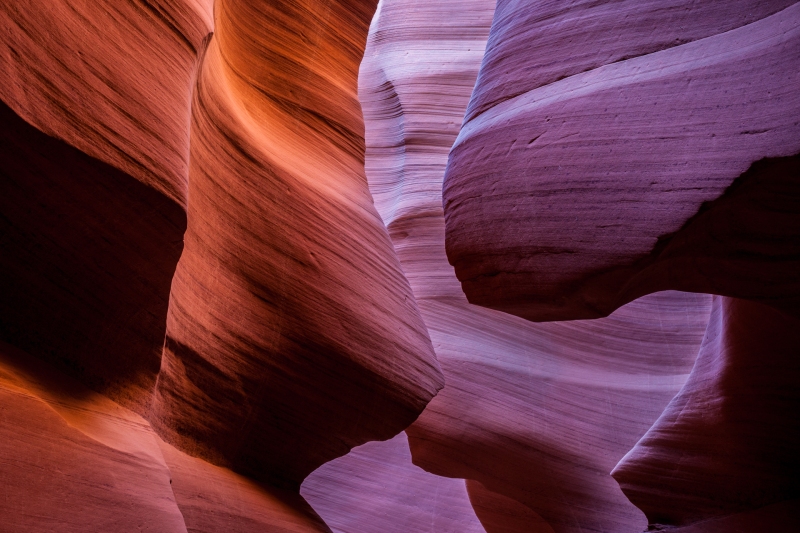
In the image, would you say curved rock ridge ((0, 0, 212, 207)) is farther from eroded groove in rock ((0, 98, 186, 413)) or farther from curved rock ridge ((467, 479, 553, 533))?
curved rock ridge ((467, 479, 553, 533))

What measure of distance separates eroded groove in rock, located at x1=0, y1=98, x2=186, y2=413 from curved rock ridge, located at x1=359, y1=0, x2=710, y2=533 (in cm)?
509

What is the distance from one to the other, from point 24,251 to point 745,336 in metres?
5.17

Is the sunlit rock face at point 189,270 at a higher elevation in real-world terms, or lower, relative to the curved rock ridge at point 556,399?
higher

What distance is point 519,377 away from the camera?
8266 millimetres

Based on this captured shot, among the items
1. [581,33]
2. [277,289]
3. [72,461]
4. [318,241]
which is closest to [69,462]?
[72,461]

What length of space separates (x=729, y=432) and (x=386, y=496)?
6.65m

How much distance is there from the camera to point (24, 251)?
2.70 metres

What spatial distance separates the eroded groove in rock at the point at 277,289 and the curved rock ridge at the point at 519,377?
2711mm

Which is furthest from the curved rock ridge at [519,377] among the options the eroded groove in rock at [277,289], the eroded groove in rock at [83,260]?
the eroded groove in rock at [83,260]

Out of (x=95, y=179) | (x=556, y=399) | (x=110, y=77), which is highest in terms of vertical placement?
(x=110, y=77)

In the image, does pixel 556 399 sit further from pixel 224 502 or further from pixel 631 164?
pixel 224 502

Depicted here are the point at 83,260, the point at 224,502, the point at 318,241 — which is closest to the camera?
the point at 83,260

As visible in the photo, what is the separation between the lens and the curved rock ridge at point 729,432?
5234 millimetres

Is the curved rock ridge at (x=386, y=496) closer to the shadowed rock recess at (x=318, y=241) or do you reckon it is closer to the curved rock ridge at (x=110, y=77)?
the shadowed rock recess at (x=318, y=241)
